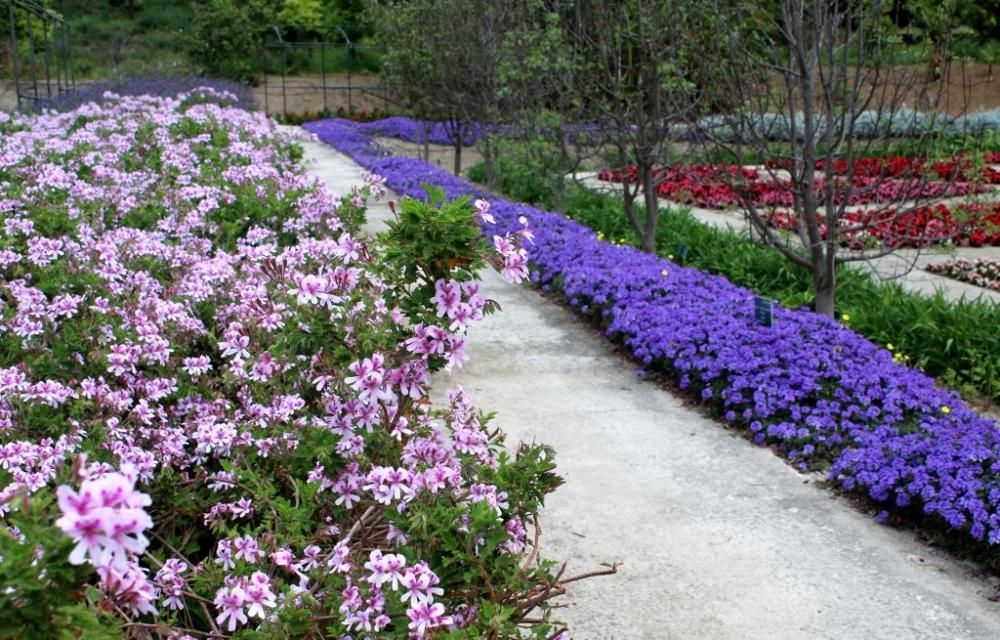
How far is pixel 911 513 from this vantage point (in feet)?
13.2

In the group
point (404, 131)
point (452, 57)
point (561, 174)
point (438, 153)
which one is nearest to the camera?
point (561, 174)

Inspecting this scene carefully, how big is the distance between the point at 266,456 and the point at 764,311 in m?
3.62

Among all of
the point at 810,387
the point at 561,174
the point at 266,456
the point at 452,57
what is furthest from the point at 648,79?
the point at 266,456

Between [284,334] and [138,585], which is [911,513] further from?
[138,585]

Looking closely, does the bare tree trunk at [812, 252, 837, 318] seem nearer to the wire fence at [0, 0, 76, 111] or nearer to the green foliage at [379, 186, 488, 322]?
the green foliage at [379, 186, 488, 322]

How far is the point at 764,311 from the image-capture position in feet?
19.1

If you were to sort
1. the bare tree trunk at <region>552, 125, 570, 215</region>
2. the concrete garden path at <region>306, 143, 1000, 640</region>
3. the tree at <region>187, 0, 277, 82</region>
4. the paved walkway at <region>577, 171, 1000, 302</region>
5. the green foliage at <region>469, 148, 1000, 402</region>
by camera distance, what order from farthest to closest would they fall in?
the tree at <region>187, 0, 277, 82</region> < the bare tree trunk at <region>552, 125, 570, 215</region> < the paved walkway at <region>577, 171, 1000, 302</region> < the green foliage at <region>469, 148, 1000, 402</region> < the concrete garden path at <region>306, 143, 1000, 640</region>

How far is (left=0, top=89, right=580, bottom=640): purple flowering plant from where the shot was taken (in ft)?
5.76

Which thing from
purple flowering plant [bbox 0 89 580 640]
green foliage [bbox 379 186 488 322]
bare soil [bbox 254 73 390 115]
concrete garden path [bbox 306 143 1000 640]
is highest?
bare soil [bbox 254 73 390 115]

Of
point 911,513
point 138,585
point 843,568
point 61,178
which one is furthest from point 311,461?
point 61,178

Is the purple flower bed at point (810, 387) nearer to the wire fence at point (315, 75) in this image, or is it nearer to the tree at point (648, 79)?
the tree at point (648, 79)

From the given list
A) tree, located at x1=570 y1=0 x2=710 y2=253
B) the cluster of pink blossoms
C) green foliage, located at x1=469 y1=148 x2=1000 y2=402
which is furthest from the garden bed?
the cluster of pink blossoms

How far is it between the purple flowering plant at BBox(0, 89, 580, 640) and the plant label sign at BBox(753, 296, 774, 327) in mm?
2699

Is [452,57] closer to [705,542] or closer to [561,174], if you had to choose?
[561,174]
